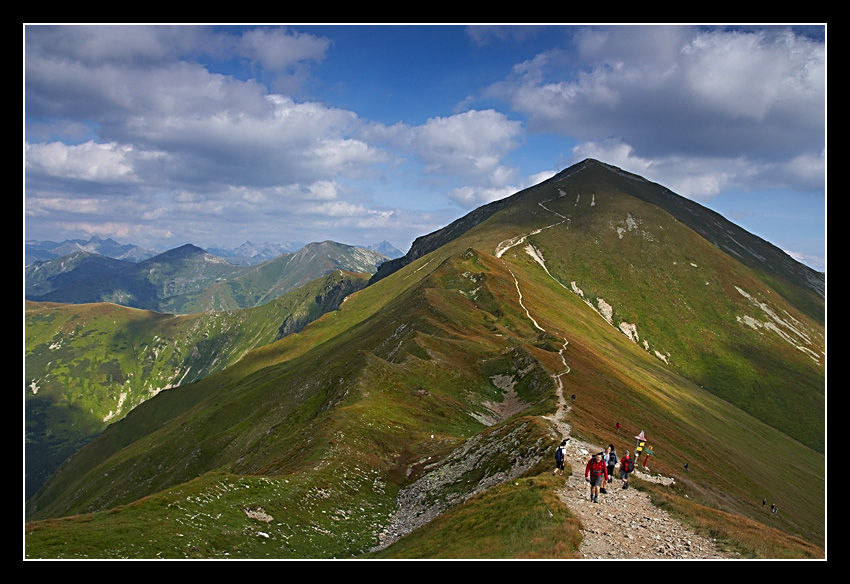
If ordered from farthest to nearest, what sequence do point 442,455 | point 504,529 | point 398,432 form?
1. point 398,432
2. point 442,455
3. point 504,529

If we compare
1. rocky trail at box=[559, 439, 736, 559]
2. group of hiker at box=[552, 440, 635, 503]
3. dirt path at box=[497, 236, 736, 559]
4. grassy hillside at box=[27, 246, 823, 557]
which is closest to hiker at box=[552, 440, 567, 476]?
group of hiker at box=[552, 440, 635, 503]

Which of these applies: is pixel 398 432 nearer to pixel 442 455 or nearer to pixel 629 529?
pixel 442 455

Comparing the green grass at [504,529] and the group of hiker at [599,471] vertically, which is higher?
the group of hiker at [599,471]

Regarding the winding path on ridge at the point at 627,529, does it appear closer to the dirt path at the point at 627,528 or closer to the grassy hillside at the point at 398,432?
the dirt path at the point at 627,528

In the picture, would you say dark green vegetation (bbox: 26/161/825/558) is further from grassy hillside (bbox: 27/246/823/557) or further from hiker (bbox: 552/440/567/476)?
hiker (bbox: 552/440/567/476)

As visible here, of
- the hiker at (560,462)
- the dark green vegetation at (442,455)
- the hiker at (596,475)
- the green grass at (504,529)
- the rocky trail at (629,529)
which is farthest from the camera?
the hiker at (560,462)

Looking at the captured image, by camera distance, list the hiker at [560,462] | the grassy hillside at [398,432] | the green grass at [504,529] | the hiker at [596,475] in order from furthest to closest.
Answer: the grassy hillside at [398,432] < the hiker at [560,462] < the hiker at [596,475] < the green grass at [504,529]

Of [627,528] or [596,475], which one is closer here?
[627,528]

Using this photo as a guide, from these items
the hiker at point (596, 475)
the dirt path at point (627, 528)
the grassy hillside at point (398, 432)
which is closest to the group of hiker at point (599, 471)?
the hiker at point (596, 475)

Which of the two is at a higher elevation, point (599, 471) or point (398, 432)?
point (599, 471)

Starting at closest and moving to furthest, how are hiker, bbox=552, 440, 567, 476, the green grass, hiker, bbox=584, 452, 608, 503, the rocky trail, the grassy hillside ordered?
1. the rocky trail
2. the green grass
3. hiker, bbox=584, 452, 608, 503
4. hiker, bbox=552, 440, 567, 476
5. the grassy hillside

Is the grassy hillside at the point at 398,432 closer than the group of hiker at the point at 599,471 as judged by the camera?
No

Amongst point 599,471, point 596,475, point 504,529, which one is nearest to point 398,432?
point 504,529

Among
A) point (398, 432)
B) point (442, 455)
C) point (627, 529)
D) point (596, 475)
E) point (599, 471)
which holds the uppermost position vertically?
point (599, 471)
